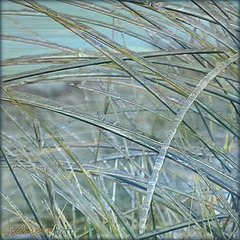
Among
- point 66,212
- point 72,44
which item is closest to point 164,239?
point 66,212

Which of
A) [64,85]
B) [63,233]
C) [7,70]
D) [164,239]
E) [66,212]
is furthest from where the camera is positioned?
[64,85]

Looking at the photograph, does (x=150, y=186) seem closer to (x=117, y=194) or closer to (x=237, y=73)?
(x=237, y=73)

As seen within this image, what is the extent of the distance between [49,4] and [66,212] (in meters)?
0.54

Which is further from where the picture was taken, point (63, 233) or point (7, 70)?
point (7, 70)

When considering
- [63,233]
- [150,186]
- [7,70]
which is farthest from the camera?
[7,70]

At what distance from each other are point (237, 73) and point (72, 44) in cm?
58

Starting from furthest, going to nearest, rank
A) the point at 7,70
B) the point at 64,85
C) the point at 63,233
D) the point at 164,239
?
the point at 64,85 → the point at 7,70 → the point at 164,239 → the point at 63,233

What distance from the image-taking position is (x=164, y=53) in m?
0.46

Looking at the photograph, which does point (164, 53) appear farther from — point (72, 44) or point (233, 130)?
point (72, 44)

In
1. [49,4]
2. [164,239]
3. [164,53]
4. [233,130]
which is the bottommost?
[164,239]

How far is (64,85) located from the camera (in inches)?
47.2

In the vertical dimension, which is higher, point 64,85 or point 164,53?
point 64,85

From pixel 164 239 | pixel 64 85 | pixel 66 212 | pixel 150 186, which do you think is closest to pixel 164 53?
pixel 150 186

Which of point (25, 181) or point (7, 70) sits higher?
point (7, 70)
